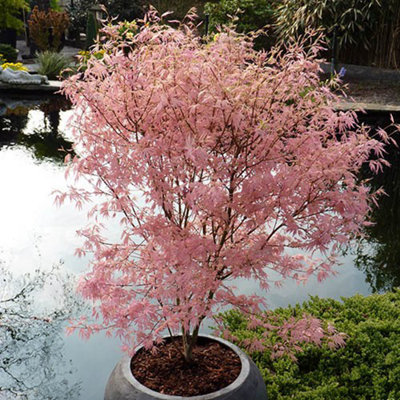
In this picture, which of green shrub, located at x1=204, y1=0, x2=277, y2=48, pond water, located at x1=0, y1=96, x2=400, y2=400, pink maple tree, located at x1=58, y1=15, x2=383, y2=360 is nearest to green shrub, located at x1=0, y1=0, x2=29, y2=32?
green shrub, located at x1=204, y1=0, x2=277, y2=48

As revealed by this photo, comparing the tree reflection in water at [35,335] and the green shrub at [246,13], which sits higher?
the green shrub at [246,13]

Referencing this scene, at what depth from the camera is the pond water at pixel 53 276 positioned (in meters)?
2.98

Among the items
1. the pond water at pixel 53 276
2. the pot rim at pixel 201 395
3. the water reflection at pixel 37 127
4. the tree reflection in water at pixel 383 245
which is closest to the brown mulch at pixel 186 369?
the pot rim at pixel 201 395

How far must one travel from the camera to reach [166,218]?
7.20 feet

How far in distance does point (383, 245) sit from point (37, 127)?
573 centimetres

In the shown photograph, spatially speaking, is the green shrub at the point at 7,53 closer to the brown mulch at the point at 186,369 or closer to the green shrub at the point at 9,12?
the green shrub at the point at 9,12

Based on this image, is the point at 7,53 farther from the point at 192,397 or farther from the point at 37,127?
the point at 192,397

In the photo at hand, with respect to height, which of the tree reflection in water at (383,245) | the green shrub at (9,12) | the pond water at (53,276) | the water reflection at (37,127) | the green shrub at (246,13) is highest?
the green shrub at (246,13)

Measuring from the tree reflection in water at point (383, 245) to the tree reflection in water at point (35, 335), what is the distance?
80.7 inches

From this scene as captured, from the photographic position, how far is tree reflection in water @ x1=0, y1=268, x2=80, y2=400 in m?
2.89

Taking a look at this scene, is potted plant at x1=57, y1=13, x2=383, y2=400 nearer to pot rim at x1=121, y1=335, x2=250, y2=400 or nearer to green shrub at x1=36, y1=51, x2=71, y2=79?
pot rim at x1=121, y1=335, x2=250, y2=400

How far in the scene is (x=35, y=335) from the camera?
3326 mm

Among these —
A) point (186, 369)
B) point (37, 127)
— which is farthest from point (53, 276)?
point (37, 127)

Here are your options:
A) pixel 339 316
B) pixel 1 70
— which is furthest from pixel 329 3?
pixel 339 316
